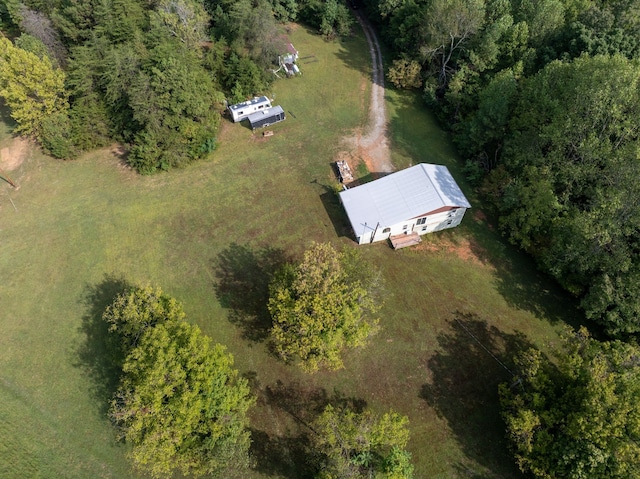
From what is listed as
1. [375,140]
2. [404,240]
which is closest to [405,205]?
[404,240]

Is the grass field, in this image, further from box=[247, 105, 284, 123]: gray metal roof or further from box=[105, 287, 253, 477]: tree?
box=[105, 287, 253, 477]: tree

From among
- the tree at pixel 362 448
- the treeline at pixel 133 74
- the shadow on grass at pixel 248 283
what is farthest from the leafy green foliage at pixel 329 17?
the tree at pixel 362 448

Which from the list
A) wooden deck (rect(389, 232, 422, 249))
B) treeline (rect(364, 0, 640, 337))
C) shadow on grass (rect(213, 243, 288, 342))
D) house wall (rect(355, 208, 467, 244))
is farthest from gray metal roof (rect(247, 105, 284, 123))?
wooden deck (rect(389, 232, 422, 249))

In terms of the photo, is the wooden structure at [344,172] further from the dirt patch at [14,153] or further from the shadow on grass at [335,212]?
the dirt patch at [14,153]

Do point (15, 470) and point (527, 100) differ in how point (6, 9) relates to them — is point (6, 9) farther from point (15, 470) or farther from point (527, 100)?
point (527, 100)

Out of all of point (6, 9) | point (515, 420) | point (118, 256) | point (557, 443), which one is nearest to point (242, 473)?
point (515, 420)

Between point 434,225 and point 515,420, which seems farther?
point 434,225

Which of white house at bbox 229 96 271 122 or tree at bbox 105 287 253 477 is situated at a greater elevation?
white house at bbox 229 96 271 122
